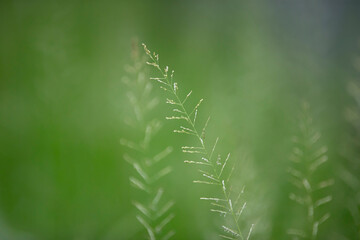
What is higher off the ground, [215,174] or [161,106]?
[161,106]

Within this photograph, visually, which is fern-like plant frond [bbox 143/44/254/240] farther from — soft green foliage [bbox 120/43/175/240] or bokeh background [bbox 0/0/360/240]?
bokeh background [bbox 0/0/360/240]

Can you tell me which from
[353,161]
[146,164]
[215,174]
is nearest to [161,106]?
[215,174]

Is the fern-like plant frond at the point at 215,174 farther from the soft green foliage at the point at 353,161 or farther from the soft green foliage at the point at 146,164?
the soft green foliage at the point at 353,161

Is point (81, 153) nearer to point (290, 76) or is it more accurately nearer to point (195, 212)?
point (195, 212)

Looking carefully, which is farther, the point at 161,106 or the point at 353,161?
the point at 161,106

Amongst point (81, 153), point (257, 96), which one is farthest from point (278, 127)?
point (81, 153)

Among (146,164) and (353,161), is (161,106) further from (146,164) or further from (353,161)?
(146,164)

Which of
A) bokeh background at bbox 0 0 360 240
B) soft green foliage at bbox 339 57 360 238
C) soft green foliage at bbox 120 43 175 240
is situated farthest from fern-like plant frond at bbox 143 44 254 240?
soft green foliage at bbox 339 57 360 238
